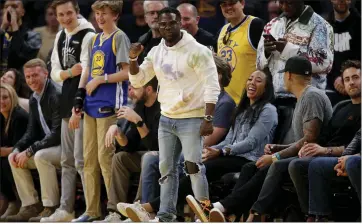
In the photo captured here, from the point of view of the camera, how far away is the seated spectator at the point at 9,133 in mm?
9805

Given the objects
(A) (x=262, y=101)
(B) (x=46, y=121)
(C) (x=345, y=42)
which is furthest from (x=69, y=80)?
(C) (x=345, y=42)

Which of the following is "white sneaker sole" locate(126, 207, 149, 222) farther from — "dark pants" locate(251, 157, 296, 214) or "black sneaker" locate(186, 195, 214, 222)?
"dark pants" locate(251, 157, 296, 214)

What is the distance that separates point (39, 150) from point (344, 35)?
3.07 metres

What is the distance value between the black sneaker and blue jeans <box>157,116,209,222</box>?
49mm

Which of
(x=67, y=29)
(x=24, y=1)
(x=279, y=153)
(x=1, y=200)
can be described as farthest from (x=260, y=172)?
(x=24, y=1)

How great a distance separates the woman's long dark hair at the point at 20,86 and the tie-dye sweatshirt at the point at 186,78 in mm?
3118

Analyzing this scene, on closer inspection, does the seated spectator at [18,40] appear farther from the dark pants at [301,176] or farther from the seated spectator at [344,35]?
the dark pants at [301,176]

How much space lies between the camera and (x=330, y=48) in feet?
27.1

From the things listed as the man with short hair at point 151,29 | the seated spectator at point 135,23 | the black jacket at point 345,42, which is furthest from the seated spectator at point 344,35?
the seated spectator at point 135,23

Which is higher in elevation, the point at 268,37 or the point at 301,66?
the point at 268,37

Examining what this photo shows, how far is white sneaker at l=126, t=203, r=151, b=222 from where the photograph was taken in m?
7.72

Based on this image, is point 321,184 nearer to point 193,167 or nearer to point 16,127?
point 193,167

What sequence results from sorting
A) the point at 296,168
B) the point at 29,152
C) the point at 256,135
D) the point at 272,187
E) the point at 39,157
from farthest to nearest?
the point at 29,152 → the point at 39,157 → the point at 256,135 → the point at 272,187 → the point at 296,168

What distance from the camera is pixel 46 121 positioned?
9.57 meters
